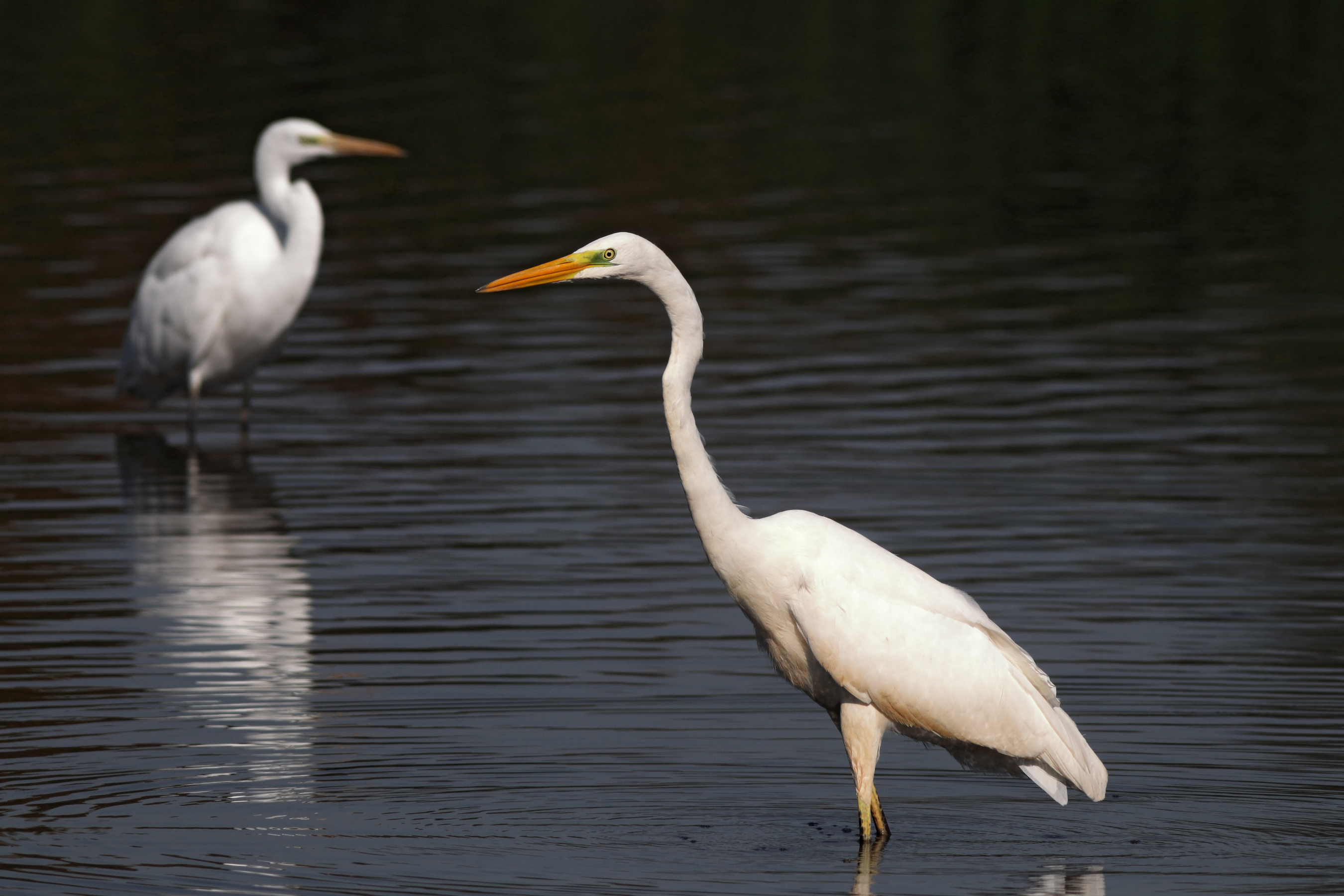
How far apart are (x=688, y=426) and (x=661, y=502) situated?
543 cm

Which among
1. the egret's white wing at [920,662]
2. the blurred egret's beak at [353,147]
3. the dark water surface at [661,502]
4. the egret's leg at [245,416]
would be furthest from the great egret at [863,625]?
the blurred egret's beak at [353,147]

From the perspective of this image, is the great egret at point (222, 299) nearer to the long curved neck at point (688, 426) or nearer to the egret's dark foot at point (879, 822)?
the long curved neck at point (688, 426)

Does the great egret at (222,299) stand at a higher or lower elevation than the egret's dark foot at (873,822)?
higher

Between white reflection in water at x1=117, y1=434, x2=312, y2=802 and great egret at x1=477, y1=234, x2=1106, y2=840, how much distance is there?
186 centimetres

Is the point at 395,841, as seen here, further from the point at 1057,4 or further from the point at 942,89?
the point at 1057,4

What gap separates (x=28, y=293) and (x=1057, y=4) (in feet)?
99.0

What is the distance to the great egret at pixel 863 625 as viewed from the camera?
768 cm

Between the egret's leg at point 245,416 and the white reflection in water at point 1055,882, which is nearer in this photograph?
the white reflection in water at point 1055,882

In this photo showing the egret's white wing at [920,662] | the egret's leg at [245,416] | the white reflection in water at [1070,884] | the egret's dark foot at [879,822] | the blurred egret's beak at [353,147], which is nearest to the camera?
the white reflection in water at [1070,884]

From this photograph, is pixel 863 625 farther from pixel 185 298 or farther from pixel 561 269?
pixel 185 298

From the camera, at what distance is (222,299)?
16344 mm

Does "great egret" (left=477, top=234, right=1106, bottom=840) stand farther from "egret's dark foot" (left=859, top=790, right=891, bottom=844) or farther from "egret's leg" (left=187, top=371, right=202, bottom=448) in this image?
"egret's leg" (left=187, top=371, right=202, bottom=448)

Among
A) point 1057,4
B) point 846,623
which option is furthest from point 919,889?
point 1057,4

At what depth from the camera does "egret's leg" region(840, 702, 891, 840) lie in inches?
304
